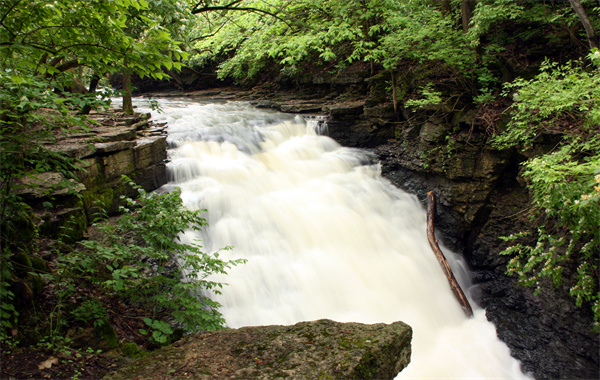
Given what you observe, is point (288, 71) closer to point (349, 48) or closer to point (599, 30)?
point (349, 48)

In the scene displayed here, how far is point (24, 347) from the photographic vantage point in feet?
8.92

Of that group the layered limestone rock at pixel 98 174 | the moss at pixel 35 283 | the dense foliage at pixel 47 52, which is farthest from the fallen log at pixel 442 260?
the moss at pixel 35 283

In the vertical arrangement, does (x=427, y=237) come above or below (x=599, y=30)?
below

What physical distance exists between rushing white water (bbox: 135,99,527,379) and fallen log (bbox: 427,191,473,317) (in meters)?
0.11

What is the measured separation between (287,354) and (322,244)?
4289 mm

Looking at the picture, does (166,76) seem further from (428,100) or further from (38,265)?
(428,100)

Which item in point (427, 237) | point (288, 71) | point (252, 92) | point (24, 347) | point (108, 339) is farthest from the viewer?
point (252, 92)

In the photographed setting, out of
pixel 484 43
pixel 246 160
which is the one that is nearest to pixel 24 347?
pixel 246 160

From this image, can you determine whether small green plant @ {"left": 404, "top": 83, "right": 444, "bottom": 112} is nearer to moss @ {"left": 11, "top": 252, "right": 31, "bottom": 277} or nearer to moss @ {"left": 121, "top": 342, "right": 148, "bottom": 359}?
moss @ {"left": 121, "top": 342, "right": 148, "bottom": 359}

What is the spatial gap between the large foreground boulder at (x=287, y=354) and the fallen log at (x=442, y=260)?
4435 mm

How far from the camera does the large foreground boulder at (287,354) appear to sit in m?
2.34

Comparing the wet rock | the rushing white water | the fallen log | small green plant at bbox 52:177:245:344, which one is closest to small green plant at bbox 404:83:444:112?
the wet rock

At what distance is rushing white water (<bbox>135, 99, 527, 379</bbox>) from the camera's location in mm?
5512

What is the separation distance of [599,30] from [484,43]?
110 inches
